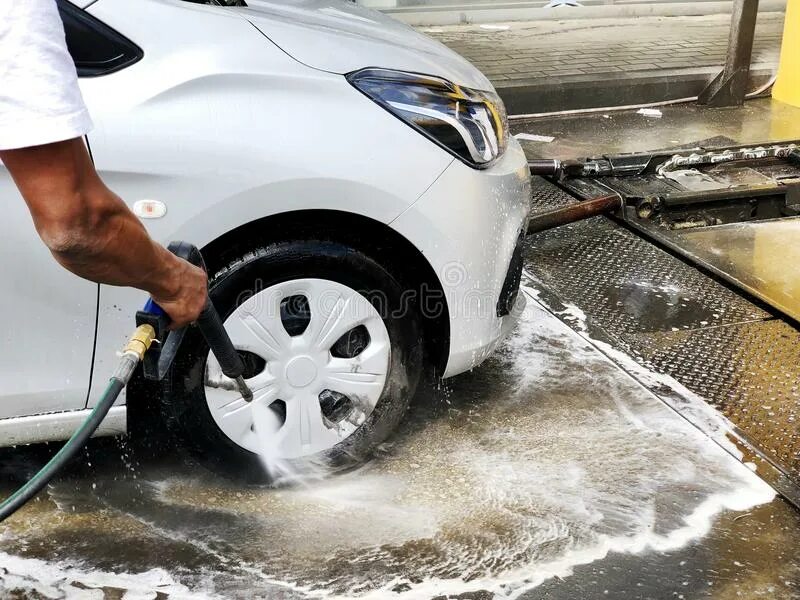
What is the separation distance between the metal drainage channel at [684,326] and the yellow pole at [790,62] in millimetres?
3713

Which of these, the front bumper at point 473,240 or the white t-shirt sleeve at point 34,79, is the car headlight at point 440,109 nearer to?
the front bumper at point 473,240

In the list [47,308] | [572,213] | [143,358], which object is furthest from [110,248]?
[572,213]

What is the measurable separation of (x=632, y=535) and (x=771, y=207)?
3119 mm

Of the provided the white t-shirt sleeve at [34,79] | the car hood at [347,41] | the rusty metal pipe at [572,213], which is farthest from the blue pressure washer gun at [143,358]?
the rusty metal pipe at [572,213]

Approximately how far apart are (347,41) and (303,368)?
0.98 m

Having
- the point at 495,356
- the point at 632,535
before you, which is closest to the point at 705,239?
the point at 495,356

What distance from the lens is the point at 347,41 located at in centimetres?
281

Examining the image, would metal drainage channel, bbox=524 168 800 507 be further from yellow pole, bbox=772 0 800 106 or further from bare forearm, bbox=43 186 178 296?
yellow pole, bbox=772 0 800 106

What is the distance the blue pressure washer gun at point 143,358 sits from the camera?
1708 millimetres

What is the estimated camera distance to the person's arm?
57.0 inches

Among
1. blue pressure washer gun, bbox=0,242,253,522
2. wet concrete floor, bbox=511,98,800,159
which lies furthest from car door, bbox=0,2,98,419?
wet concrete floor, bbox=511,98,800,159

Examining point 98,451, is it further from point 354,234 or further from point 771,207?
point 771,207

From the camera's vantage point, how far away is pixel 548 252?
4.80 meters

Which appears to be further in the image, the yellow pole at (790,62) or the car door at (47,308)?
the yellow pole at (790,62)
